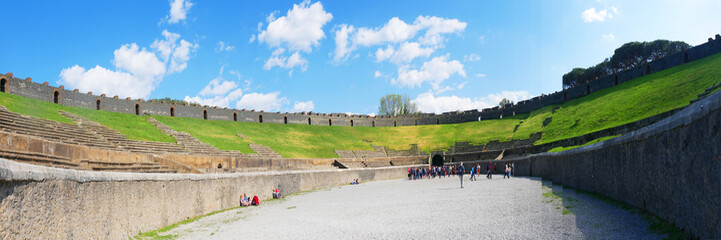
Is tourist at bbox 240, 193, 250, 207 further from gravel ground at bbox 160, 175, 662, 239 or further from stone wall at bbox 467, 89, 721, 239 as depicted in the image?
stone wall at bbox 467, 89, 721, 239

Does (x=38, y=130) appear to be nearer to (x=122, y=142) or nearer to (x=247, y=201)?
→ (x=122, y=142)

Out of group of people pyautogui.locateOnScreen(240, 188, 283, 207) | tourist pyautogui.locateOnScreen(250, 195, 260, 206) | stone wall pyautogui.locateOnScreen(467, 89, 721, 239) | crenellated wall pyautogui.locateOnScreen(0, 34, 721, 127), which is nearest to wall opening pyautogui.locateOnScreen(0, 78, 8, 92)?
crenellated wall pyautogui.locateOnScreen(0, 34, 721, 127)

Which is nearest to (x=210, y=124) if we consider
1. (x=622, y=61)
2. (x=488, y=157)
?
(x=488, y=157)

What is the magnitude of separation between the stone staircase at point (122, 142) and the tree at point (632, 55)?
62.1 metres

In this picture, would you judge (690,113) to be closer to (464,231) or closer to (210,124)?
(464,231)

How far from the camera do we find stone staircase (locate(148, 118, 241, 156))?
3747 cm

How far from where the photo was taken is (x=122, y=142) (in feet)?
99.7

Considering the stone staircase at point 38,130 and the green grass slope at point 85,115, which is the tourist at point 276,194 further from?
the green grass slope at point 85,115

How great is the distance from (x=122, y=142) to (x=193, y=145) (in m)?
9.25

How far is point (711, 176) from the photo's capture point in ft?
17.0

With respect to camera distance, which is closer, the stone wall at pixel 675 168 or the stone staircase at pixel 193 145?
the stone wall at pixel 675 168

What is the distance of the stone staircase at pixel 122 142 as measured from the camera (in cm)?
2960

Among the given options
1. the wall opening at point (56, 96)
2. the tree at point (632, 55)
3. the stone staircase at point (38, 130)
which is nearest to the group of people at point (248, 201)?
the stone staircase at point (38, 130)

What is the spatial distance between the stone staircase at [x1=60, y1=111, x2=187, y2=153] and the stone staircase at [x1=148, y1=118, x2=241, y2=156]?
1.24 m
